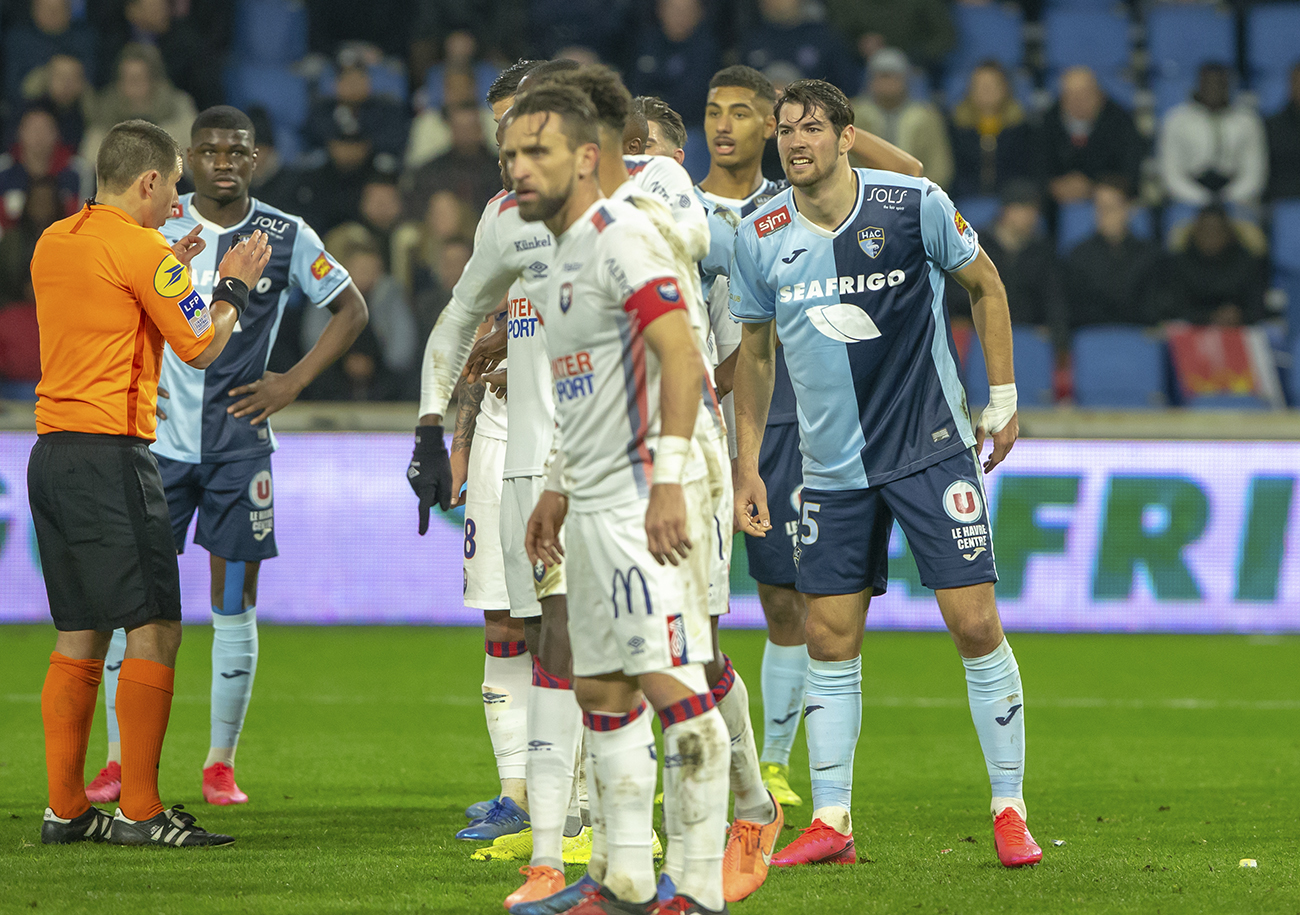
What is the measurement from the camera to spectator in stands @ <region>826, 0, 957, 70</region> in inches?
562

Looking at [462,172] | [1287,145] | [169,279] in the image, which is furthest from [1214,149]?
[169,279]

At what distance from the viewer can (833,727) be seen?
492cm

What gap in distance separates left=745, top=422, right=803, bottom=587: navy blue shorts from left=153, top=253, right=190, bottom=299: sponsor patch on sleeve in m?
2.25

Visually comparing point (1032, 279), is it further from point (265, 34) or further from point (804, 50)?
point (265, 34)

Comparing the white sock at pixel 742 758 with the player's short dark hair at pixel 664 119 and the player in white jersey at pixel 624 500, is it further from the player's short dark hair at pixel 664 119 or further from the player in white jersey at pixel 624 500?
the player's short dark hair at pixel 664 119

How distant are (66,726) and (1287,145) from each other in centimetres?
1172

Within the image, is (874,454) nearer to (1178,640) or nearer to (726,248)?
(726,248)

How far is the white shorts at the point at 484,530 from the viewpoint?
5340 mm

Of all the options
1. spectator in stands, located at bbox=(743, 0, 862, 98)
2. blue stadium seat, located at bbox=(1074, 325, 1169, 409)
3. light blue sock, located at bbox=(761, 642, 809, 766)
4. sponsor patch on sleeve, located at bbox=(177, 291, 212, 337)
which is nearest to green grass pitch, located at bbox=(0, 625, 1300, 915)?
light blue sock, located at bbox=(761, 642, 809, 766)

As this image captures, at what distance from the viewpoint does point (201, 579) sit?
997cm

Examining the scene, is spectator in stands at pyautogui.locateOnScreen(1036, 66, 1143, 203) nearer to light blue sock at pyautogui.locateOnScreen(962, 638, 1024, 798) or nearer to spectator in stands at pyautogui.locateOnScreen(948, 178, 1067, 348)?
spectator in stands at pyautogui.locateOnScreen(948, 178, 1067, 348)

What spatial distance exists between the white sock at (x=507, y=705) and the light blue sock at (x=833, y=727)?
1.01m

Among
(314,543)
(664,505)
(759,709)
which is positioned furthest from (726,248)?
(314,543)

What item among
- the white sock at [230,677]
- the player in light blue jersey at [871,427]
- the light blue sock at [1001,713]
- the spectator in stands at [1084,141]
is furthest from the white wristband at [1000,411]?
the spectator in stands at [1084,141]
